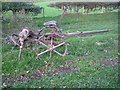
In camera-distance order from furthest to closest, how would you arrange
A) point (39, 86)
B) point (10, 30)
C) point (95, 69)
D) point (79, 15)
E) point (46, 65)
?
point (79, 15) < point (10, 30) < point (46, 65) < point (95, 69) < point (39, 86)

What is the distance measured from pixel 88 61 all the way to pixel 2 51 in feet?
12.5

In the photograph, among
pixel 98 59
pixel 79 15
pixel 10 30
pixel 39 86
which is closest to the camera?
pixel 39 86

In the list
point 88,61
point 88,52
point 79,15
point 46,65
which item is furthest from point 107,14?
point 46,65

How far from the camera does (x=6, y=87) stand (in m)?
4.41

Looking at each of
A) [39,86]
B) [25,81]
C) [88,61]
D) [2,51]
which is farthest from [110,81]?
[2,51]

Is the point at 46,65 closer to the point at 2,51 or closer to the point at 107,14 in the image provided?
the point at 2,51

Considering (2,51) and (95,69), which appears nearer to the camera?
(95,69)

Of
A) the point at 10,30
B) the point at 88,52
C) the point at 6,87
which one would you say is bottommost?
the point at 6,87

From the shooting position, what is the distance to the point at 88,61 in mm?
5723

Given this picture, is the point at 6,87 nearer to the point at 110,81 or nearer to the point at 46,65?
the point at 46,65

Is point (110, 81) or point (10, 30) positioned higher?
point (10, 30)

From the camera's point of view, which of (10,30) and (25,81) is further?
(10,30)

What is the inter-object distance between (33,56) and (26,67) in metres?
0.78

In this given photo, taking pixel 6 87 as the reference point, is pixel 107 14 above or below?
above
